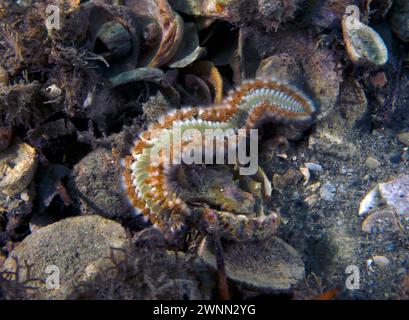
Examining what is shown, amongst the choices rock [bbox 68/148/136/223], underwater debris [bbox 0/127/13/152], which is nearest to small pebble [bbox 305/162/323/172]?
rock [bbox 68/148/136/223]

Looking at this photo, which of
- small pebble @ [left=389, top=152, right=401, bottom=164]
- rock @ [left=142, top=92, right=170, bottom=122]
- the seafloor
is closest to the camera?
the seafloor

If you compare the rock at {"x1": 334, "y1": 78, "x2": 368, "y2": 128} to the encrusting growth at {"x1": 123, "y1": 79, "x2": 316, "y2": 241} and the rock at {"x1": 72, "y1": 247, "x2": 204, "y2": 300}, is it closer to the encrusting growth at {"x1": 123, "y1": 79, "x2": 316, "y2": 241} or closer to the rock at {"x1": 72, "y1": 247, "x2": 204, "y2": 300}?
the encrusting growth at {"x1": 123, "y1": 79, "x2": 316, "y2": 241}

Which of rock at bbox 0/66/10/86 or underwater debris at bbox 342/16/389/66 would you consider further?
underwater debris at bbox 342/16/389/66

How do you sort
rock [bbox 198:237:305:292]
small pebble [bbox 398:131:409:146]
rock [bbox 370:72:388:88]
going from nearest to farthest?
rock [bbox 198:237:305:292], small pebble [bbox 398:131:409:146], rock [bbox 370:72:388:88]

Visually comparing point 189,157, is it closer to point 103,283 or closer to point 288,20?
point 103,283

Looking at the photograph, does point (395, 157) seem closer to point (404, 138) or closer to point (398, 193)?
point (404, 138)

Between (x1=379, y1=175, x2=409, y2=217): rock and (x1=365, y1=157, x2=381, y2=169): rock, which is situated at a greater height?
(x1=365, y1=157, x2=381, y2=169): rock

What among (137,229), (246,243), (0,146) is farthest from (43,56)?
(246,243)

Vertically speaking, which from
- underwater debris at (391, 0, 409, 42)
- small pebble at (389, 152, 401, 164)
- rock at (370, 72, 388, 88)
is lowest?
small pebble at (389, 152, 401, 164)

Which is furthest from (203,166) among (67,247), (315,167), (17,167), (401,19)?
(401,19)
